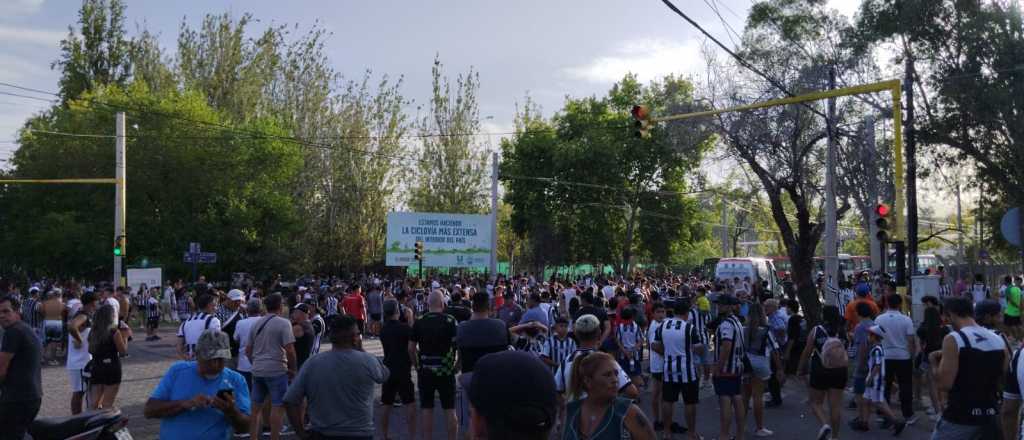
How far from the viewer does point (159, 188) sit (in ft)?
131

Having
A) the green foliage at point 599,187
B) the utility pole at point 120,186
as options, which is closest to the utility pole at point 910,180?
the utility pole at point 120,186

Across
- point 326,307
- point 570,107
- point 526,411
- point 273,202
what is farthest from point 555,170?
point 526,411

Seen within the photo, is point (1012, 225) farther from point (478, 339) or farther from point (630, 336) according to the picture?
point (478, 339)

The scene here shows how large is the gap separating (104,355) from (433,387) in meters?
3.72

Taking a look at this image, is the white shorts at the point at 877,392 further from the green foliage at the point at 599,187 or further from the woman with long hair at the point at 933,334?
the green foliage at the point at 599,187

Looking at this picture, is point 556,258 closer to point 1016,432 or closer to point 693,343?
point 693,343

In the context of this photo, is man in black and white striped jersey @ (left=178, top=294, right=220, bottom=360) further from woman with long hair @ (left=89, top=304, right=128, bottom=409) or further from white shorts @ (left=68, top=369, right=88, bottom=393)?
white shorts @ (left=68, top=369, right=88, bottom=393)

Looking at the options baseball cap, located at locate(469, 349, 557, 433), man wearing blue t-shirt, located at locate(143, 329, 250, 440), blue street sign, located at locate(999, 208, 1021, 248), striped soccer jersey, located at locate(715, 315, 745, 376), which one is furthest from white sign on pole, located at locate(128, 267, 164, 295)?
baseball cap, located at locate(469, 349, 557, 433)

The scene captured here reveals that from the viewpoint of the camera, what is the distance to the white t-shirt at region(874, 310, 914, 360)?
11.0m

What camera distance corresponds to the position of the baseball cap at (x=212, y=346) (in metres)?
5.15

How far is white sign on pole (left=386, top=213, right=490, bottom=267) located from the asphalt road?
823 inches

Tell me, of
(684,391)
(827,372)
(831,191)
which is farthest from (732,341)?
(831,191)

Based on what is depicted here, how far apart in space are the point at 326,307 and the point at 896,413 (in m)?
16.0

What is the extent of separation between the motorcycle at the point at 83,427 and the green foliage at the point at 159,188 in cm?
3643
